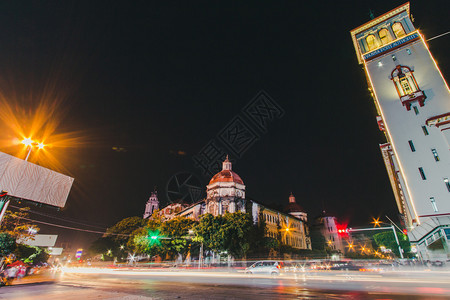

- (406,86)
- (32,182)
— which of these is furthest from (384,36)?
(32,182)

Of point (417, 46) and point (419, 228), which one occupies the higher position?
point (417, 46)

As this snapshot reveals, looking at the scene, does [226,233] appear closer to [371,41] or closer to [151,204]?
[371,41]

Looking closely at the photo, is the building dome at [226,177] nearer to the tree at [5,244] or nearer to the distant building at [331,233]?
the tree at [5,244]

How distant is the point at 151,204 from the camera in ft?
330

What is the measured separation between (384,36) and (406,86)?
44.7ft

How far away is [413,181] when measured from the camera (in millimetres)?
25328

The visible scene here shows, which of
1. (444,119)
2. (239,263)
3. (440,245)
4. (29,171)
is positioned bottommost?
(239,263)

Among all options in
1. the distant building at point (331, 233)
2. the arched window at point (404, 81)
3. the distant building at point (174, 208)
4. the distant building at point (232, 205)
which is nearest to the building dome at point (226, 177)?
the distant building at point (232, 205)

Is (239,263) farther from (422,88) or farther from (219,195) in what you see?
(422,88)

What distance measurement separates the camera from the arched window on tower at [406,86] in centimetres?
2764

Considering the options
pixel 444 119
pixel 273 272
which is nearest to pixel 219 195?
pixel 273 272

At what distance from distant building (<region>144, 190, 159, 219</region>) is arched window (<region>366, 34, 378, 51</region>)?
3808 inches

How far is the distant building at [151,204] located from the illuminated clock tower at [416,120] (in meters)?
94.6

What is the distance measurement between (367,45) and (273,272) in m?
42.7
